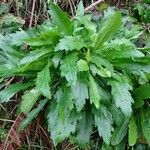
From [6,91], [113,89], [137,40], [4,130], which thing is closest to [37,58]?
[6,91]

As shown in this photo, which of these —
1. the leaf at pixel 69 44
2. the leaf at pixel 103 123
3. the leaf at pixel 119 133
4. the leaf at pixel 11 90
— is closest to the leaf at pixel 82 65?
the leaf at pixel 69 44

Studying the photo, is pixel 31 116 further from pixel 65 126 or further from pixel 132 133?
pixel 132 133

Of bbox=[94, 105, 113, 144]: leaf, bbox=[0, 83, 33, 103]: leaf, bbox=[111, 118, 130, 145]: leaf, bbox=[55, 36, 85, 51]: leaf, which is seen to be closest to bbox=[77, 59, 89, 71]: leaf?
bbox=[55, 36, 85, 51]: leaf

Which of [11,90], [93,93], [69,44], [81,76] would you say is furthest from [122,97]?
[11,90]

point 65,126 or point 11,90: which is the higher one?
point 11,90

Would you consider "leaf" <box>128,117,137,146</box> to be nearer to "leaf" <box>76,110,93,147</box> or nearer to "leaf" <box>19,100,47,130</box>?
"leaf" <box>76,110,93,147</box>

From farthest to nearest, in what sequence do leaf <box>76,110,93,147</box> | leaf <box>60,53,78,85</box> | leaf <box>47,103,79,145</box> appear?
leaf <box>76,110,93,147</box> < leaf <box>47,103,79,145</box> < leaf <box>60,53,78,85</box>
